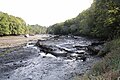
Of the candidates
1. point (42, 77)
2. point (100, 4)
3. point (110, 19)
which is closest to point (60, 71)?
point (42, 77)

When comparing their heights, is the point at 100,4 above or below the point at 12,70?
above

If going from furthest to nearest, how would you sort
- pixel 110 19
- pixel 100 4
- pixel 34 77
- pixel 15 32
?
pixel 15 32 → pixel 110 19 → pixel 100 4 → pixel 34 77

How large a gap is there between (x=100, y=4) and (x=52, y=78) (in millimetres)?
15415

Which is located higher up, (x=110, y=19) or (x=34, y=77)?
(x=110, y=19)

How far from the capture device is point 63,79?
17531 millimetres

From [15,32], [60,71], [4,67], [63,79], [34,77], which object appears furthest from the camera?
[15,32]

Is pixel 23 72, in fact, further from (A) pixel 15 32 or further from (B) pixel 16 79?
(A) pixel 15 32

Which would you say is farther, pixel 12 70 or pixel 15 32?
pixel 15 32

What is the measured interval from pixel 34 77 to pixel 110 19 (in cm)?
2103

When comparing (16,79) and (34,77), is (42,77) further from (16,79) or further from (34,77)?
(16,79)

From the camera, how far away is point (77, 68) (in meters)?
21.7

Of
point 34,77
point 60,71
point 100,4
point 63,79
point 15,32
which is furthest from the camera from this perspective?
point 15,32

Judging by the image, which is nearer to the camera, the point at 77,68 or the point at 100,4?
the point at 77,68

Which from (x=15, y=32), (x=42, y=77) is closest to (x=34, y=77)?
(x=42, y=77)
